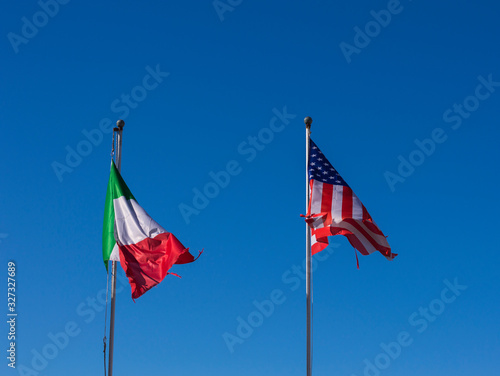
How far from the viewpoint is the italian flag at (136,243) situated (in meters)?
37.4

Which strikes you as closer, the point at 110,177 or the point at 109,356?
the point at 109,356

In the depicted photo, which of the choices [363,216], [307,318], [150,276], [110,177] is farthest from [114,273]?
[363,216]

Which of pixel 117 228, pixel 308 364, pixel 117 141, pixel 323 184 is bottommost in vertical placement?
pixel 308 364

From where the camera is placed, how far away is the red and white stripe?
38.9 m

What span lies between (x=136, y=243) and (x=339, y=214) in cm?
786

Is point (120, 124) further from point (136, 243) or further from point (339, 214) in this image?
point (339, 214)

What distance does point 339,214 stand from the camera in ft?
128

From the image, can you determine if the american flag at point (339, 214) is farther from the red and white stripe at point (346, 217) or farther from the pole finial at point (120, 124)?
the pole finial at point (120, 124)

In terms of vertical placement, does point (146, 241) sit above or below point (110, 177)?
below

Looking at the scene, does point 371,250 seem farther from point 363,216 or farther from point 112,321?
point 112,321

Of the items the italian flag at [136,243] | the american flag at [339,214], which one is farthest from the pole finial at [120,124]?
the american flag at [339,214]

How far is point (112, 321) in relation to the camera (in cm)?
3662

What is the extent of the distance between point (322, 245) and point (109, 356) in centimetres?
906

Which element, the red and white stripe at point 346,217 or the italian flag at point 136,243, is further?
the red and white stripe at point 346,217
